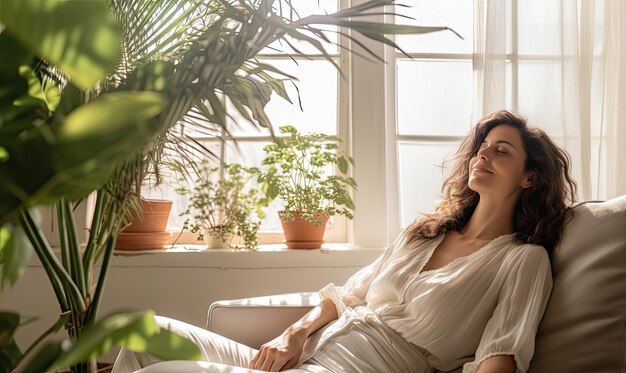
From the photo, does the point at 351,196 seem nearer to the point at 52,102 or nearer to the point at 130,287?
the point at 130,287

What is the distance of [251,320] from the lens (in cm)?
204

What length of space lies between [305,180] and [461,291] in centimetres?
108

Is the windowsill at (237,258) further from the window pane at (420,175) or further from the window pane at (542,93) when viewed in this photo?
the window pane at (542,93)

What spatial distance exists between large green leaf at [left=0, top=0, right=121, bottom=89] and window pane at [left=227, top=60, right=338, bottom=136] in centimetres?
261

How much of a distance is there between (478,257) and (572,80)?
1.08 m

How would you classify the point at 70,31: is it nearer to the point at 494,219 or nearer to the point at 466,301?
the point at 466,301

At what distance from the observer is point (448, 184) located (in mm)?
2293

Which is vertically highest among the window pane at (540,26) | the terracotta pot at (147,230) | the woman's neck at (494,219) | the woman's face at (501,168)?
the window pane at (540,26)

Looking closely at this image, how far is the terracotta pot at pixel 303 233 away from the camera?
2732mm

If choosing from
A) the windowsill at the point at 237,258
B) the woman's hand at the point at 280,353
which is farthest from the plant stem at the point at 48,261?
the windowsill at the point at 237,258

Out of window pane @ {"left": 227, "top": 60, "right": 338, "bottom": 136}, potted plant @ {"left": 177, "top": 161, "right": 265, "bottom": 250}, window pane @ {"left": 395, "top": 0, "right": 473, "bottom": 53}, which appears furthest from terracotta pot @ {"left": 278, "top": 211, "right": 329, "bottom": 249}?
window pane @ {"left": 395, "top": 0, "right": 473, "bottom": 53}

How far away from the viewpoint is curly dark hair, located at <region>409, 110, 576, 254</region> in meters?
1.86

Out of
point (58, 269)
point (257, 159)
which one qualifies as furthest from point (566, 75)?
point (58, 269)

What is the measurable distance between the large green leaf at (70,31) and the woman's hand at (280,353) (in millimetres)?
1563
